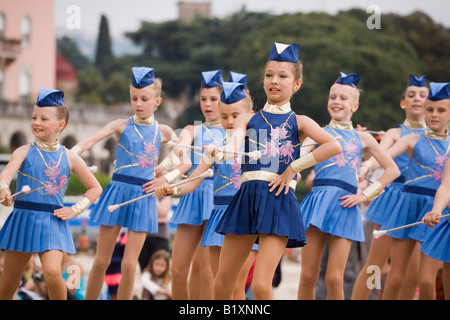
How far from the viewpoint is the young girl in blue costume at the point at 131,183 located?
23.8ft

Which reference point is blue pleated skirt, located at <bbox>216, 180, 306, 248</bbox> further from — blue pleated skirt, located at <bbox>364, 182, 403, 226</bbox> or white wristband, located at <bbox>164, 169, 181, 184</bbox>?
blue pleated skirt, located at <bbox>364, 182, 403, 226</bbox>

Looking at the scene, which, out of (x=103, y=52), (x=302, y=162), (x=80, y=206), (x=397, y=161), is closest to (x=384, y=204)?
(x=397, y=161)

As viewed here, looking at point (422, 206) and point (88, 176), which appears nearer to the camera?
point (88, 176)

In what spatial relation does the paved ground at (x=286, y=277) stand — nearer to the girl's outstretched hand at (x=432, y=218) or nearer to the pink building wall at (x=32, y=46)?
the girl's outstretched hand at (x=432, y=218)

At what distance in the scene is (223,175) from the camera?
7148 mm

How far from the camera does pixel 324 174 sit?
7.28 metres

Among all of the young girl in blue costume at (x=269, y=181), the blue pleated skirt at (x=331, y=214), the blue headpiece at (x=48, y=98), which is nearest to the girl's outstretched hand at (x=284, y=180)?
the young girl in blue costume at (x=269, y=181)

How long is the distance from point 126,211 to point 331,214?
5.75 feet

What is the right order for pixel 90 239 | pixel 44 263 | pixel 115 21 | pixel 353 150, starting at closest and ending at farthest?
pixel 44 263 → pixel 353 150 → pixel 90 239 → pixel 115 21

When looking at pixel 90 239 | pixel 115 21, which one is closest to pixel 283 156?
pixel 90 239

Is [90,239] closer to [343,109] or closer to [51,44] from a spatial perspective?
[343,109]

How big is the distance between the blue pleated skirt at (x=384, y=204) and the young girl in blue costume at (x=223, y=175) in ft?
5.42

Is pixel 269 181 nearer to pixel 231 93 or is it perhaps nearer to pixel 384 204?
pixel 231 93

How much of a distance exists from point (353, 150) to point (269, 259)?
2.01m
